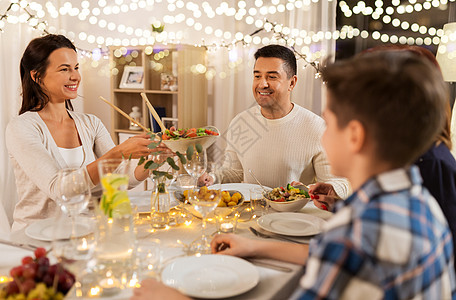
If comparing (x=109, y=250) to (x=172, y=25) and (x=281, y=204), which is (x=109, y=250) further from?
(x=172, y=25)

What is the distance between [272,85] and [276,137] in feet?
1.02

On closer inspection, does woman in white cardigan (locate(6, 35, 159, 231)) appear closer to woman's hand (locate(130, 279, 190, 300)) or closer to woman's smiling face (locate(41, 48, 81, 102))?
woman's smiling face (locate(41, 48, 81, 102))

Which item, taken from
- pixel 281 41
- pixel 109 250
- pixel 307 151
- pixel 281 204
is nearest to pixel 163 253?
pixel 109 250

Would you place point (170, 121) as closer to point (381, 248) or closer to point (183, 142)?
point (183, 142)

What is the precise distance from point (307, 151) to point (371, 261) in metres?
1.74

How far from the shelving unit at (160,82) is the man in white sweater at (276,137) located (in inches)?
47.4

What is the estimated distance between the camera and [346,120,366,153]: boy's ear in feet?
2.50

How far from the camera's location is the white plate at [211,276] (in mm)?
960

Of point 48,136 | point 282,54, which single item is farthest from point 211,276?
point 282,54

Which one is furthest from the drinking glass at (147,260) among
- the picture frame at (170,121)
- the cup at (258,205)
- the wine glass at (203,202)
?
the picture frame at (170,121)

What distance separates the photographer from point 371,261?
671mm

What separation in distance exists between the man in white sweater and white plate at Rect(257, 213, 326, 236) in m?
0.86

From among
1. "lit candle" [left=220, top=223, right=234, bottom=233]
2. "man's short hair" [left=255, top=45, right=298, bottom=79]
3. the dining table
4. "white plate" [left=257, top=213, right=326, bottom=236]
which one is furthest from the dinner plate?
"man's short hair" [left=255, top=45, right=298, bottom=79]

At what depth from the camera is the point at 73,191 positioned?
3.91ft
